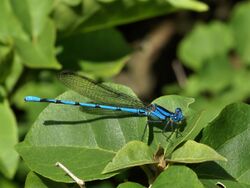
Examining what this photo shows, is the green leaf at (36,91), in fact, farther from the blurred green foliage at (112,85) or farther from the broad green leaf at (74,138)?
the broad green leaf at (74,138)

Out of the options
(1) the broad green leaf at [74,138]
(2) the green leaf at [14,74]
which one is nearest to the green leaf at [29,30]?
(2) the green leaf at [14,74]

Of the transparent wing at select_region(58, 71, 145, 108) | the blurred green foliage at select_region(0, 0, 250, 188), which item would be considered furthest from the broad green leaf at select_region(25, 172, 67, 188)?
the transparent wing at select_region(58, 71, 145, 108)

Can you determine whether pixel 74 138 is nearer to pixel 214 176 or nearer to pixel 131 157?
pixel 131 157

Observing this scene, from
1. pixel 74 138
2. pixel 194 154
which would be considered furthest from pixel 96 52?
pixel 194 154

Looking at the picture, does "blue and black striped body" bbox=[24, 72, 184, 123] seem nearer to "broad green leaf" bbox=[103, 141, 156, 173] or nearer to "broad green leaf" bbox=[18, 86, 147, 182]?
"broad green leaf" bbox=[18, 86, 147, 182]

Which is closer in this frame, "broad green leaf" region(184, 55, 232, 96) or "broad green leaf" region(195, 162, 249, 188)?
"broad green leaf" region(195, 162, 249, 188)

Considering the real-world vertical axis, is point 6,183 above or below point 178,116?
below
